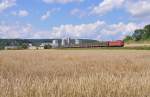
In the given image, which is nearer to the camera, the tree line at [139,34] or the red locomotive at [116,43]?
the red locomotive at [116,43]

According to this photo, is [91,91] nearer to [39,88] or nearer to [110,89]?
[110,89]

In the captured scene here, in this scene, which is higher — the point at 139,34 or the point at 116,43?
the point at 139,34

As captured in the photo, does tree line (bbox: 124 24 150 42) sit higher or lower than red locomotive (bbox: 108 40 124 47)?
higher

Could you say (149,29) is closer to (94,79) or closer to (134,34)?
(134,34)

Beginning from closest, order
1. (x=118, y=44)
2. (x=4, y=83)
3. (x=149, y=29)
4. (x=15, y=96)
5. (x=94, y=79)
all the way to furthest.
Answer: (x=15, y=96) < (x=4, y=83) < (x=94, y=79) < (x=118, y=44) < (x=149, y=29)

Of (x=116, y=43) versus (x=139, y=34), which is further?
(x=139, y=34)

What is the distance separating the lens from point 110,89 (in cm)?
839

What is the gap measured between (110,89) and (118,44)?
351 feet

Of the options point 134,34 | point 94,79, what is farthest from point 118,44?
point 94,79

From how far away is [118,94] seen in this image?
8164 mm

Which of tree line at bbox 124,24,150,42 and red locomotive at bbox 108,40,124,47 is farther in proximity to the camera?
tree line at bbox 124,24,150,42

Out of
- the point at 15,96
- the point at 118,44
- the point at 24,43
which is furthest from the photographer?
the point at 24,43

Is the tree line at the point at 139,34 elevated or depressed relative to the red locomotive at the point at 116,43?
elevated

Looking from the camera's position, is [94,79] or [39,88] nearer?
[39,88]
